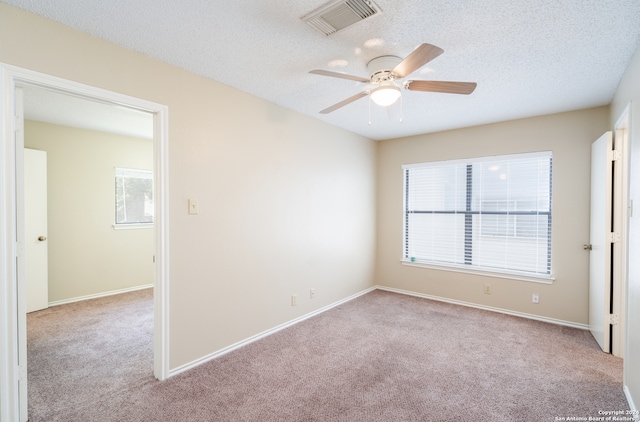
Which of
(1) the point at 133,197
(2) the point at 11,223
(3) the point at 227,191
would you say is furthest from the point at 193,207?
(1) the point at 133,197

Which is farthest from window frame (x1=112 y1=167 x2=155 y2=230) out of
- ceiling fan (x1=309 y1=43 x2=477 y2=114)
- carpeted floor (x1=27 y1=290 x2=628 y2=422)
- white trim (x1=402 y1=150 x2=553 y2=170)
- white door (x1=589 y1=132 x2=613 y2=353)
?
white door (x1=589 y1=132 x2=613 y2=353)

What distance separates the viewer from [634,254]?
1.99 meters

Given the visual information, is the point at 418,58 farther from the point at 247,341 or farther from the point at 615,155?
the point at 247,341

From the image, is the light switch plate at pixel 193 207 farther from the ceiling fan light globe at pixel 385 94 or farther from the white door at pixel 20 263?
the ceiling fan light globe at pixel 385 94

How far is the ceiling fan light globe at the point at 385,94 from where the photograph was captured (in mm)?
2045

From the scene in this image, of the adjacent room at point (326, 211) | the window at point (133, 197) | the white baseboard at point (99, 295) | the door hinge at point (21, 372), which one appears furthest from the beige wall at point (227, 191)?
the window at point (133, 197)

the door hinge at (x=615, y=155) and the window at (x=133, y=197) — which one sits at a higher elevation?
the door hinge at (x=615, y=155)

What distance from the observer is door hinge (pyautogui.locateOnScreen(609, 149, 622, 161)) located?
8.93 feet

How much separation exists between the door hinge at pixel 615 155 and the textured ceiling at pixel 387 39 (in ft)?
1.97

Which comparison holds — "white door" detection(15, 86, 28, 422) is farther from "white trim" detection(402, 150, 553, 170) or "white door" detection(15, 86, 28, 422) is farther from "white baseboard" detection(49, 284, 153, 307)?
"white trim" detection(402, 150, 553, 170)

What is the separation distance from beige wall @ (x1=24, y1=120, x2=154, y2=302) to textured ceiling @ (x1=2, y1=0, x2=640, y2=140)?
309 centimetres

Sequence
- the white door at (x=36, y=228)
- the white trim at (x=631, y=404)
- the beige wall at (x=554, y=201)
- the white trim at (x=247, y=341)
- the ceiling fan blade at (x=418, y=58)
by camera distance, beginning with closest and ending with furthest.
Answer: the ceiling fan blade at (x=418, y=58) < the white trim at (x=631, y=404) < the white trim at (x=247, y=341) < the beige wall at (x=554, y=201) < the white door at (x=36, y=228)

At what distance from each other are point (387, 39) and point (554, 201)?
303cm

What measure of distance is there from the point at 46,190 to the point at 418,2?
499 cm
